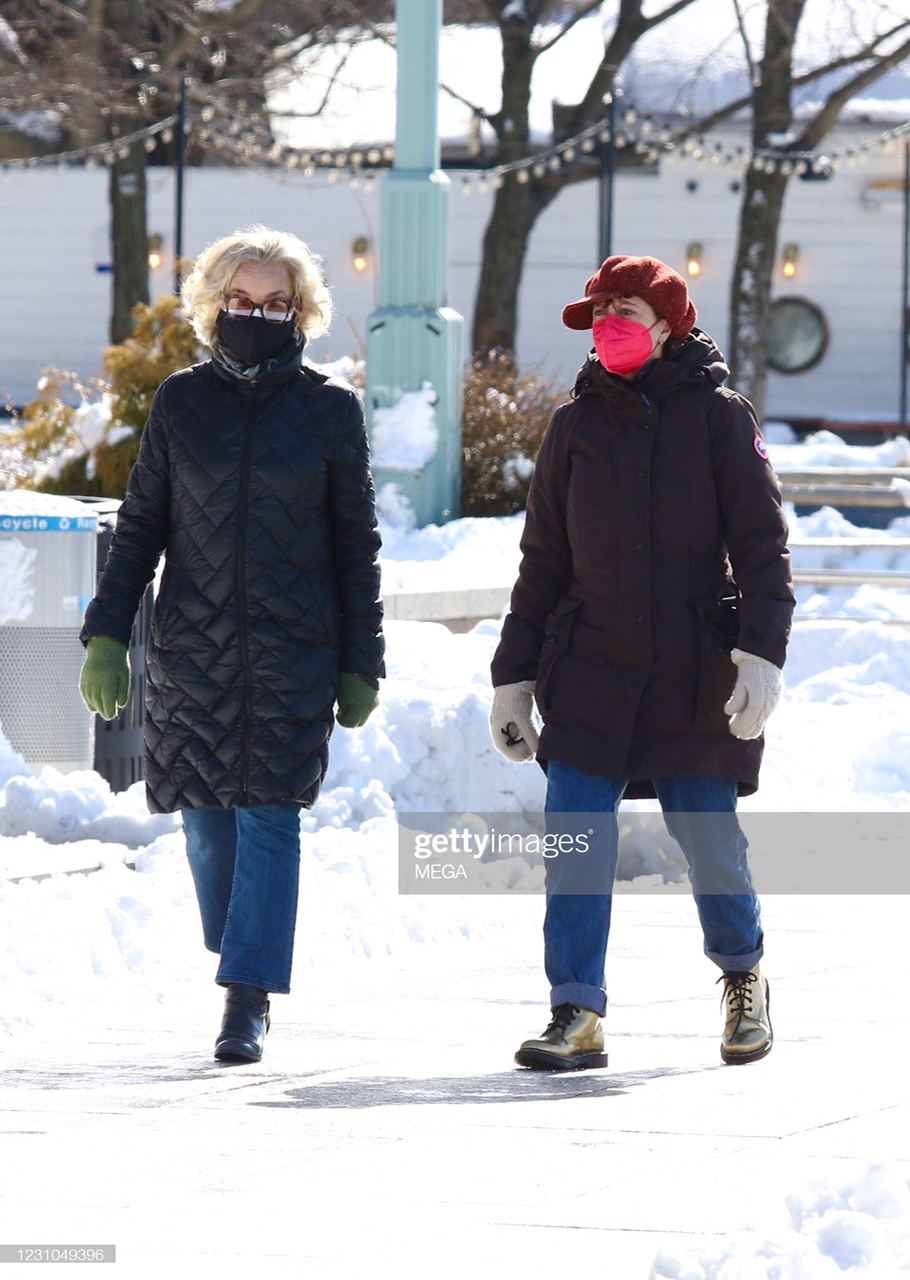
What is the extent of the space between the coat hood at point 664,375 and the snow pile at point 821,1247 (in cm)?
210

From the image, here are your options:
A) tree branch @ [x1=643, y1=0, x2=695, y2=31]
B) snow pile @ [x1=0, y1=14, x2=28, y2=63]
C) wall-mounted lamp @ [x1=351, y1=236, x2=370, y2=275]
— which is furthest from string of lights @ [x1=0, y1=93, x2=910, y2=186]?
wall-mounted lamp @ [x1=351, y1=236, x2=370, y2=275]

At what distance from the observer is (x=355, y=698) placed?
5.15 meters

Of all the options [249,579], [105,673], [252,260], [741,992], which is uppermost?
[252,260]

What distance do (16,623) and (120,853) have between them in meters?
1.07

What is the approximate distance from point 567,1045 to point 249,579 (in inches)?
46.7

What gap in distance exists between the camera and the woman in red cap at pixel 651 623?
4.95 meters

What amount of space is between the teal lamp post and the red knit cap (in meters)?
9.20

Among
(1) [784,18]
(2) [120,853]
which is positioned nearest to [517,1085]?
(2) [120,853]

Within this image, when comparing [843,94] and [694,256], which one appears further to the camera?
[694,256]

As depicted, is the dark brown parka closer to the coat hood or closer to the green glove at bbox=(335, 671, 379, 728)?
the coat hood

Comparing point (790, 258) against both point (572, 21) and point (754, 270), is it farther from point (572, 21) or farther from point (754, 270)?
point (754, 270)

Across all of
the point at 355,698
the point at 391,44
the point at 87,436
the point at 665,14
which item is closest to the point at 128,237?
the point at 391,44

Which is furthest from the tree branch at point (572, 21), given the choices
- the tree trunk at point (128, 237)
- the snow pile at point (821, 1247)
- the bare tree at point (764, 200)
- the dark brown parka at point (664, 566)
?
the snow pile at point (821, 1247)

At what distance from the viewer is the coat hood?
5008mm
